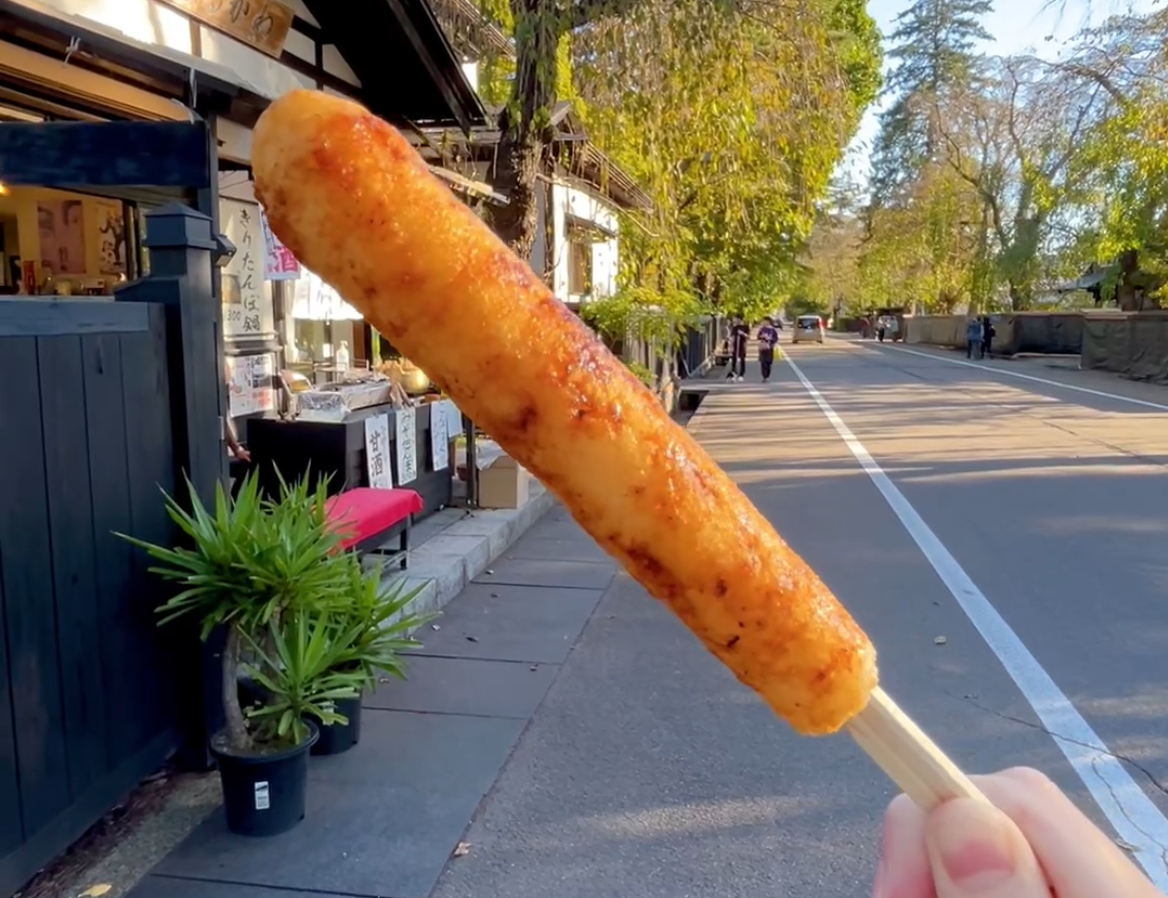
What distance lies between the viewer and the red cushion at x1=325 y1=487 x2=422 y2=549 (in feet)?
19.3

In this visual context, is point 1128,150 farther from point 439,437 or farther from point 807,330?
point 807,330

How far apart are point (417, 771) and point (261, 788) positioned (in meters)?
0.85

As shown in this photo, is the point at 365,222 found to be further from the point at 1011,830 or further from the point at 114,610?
the point at 114,610

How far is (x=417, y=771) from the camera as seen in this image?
4434 millimetres

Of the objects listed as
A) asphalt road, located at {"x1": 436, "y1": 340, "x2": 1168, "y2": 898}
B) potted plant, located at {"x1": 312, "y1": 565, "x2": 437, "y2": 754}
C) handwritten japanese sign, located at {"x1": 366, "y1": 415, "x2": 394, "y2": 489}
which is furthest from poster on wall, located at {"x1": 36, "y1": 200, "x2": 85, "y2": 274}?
asphalt road, located at {"x1": 436, "y1": 340, "x2": 1168, "y2": 898}

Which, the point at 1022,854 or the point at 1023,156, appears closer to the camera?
the point at 1022,854

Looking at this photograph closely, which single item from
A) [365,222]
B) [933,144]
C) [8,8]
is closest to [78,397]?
[8,8]

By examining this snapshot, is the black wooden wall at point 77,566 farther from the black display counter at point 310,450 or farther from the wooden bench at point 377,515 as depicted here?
the black display counter at point 310,450

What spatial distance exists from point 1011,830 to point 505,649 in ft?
16.4

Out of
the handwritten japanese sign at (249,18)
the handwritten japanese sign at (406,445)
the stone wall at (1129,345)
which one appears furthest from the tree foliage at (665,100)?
the stone wall at (1129,345)

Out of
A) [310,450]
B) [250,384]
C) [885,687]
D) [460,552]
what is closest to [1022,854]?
[885,687]

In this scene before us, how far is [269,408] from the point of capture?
29.5 feet

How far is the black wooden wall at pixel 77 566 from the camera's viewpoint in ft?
10.7

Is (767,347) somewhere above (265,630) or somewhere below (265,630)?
above
